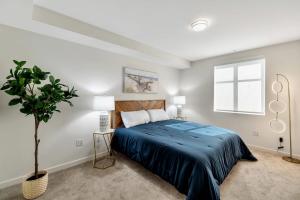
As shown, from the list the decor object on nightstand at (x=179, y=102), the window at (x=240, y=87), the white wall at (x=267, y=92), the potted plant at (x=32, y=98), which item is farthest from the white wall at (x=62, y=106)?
the window at (x=240, y=87)

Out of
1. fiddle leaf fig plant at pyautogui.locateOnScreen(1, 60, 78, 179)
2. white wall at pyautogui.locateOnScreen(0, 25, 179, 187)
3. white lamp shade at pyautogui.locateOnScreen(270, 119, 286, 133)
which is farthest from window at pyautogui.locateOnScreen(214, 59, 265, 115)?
fiddle leaf fig plant at pyautogui.locateOnScreen(1, 60, 78, 179)

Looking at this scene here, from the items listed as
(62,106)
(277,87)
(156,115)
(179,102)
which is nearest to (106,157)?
(62,106)

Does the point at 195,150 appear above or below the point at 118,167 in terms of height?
above

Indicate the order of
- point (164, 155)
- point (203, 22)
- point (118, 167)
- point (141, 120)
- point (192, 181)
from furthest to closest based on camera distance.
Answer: point (141, 120)
point (118, 167)
point (203, 22)
point (164, 155)
point (192, 181)

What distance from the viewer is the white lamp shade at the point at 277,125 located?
2.91 metres

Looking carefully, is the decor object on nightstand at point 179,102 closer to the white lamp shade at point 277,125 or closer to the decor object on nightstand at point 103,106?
the white lamp shade at point 277,125

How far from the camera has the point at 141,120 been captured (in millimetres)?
3291

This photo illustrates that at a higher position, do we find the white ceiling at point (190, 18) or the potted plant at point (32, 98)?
the white ceiling at point (190, 18)

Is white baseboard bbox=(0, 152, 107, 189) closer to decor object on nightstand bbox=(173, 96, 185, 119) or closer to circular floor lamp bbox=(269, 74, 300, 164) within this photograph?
decor object on nightstand bbox=(173, 96, 185, 119)

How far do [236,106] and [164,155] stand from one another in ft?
9.14

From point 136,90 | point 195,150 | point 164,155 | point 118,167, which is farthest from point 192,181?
point 136,90

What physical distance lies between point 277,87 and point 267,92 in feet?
0.65

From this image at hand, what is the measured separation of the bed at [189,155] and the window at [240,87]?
1.33 metres

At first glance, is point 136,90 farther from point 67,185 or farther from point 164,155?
point 67,185
